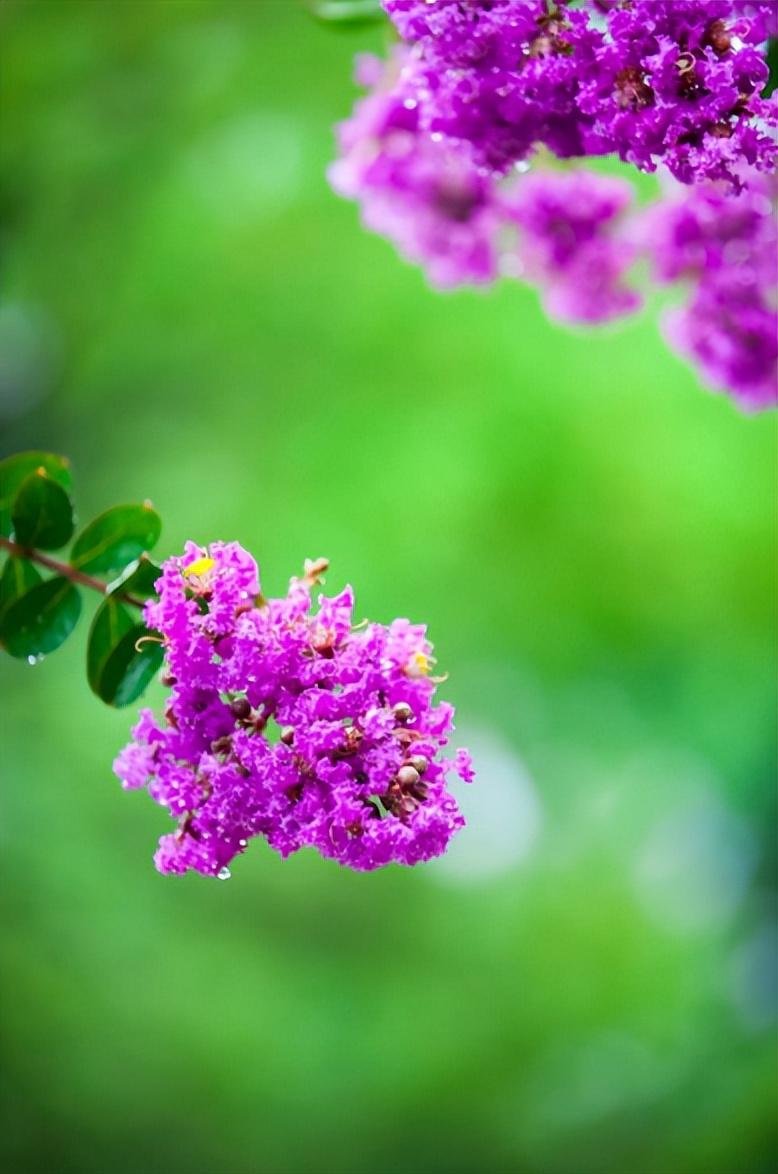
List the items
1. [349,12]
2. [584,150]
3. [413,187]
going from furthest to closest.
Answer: [413,187], [349,12], [584,150]

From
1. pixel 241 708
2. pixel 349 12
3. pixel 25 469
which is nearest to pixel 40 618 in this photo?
pixel 25 469

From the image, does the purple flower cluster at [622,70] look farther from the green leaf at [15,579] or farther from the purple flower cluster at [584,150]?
the green leaf at [15,579]

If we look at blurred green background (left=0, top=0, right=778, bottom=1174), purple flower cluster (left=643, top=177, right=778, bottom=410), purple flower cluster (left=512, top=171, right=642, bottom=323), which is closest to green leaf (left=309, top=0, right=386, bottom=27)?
purple flower cluster (left=512, top=171, right=642, bottom=323)

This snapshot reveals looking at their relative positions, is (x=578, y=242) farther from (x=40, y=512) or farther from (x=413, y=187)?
(x=40, y=512)

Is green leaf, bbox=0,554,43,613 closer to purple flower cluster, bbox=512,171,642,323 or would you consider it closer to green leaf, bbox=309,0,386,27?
green leaf, bbox=309,0,386,27

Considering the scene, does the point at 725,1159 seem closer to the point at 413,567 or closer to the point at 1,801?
the point at 413,567

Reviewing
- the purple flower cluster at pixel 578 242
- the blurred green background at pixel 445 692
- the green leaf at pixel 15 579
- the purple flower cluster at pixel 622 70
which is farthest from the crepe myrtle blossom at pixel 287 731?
the blurred green background at pixel 445 692

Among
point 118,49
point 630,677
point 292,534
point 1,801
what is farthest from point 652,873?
point 118,49
